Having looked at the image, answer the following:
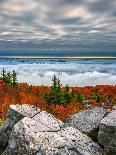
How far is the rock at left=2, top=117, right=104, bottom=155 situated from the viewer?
1288 centimetres

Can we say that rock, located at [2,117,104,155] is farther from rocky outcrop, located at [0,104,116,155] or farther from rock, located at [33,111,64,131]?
rock, located at [33,111,64,131]

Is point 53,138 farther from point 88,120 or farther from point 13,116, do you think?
point 88,120

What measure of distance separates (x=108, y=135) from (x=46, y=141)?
7.25 feet

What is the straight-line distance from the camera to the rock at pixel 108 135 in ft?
44.3

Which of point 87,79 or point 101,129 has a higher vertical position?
point 101,129

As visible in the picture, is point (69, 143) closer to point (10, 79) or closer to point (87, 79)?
point (10, 79)

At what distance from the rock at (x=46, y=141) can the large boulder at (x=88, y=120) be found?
1349 mm

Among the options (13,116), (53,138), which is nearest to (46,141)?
(53,138)

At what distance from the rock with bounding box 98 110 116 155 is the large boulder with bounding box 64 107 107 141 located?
1.37 metres

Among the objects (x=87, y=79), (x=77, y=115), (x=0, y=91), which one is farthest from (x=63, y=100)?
(x=87, y=79)

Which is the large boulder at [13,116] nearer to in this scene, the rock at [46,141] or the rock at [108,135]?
the rock at [46,141]

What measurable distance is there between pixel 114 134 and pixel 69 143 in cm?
161

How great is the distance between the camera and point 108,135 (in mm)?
13625

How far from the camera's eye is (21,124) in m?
13.8
